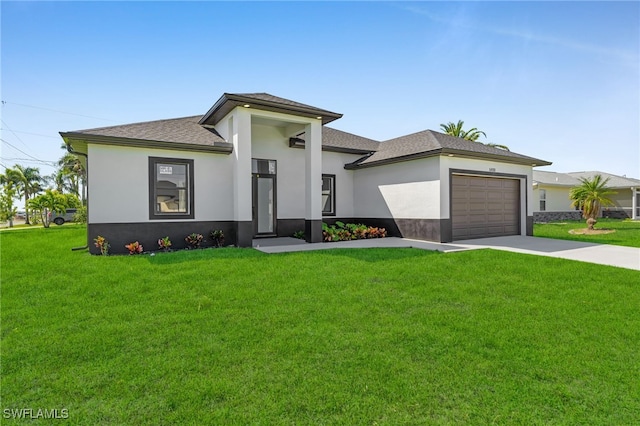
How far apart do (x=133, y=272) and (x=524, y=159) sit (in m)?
13.7

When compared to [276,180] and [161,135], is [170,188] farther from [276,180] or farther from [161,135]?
[276,180]

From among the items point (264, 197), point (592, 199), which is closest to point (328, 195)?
point (264, 197)

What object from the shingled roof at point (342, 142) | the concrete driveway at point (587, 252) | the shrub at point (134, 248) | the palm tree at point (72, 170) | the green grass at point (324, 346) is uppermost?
the palm tree at point (72, 170)

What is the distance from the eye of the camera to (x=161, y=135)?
9.56m

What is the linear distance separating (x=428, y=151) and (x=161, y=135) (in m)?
8.61

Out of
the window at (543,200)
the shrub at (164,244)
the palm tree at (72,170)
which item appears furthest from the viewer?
the palm tree at (72,170)

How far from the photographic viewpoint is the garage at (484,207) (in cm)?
1101

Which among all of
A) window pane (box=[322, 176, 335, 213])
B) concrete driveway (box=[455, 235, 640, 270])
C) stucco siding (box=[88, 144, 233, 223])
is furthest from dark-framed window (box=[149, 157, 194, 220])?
concrete driveway (box=[455, 235, 640, 270])

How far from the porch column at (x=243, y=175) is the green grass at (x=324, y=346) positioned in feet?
11.0

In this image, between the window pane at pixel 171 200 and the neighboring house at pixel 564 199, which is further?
the neighboring house at pixel 564 199

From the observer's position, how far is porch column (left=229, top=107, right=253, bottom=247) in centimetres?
932

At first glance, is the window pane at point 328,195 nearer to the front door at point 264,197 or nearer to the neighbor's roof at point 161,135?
the front door at point 264,197

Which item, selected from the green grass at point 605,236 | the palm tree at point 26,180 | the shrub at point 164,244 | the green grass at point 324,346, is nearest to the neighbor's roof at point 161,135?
the shrub at point 164,244

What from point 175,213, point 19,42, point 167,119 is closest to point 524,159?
point 175,213
